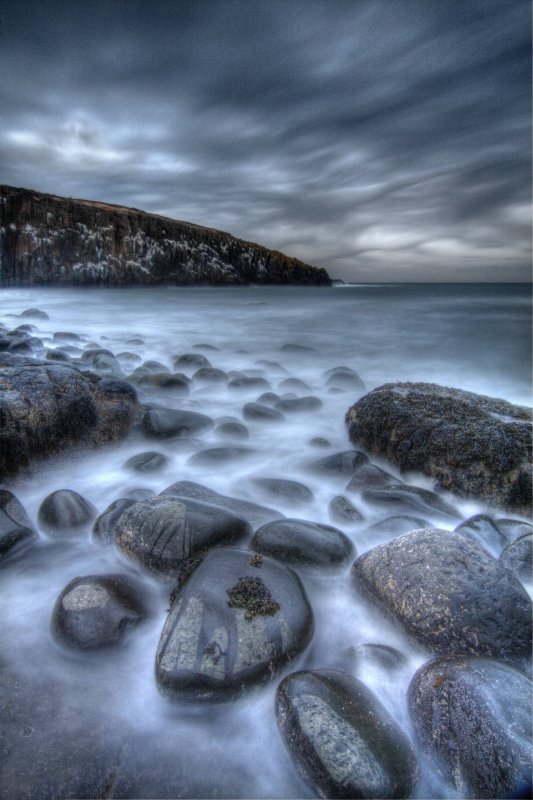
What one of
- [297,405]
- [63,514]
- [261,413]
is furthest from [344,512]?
[297,405]

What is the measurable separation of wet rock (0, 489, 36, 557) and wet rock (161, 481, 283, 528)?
0.93m

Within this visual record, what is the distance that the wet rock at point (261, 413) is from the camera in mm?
5305

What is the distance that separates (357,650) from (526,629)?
2.67ft

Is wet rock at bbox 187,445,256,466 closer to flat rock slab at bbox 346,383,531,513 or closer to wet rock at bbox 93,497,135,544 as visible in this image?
wet rock at bbox 93,497,135,544

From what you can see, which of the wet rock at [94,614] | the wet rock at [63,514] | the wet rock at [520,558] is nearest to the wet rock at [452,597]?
the wet rock at [520,558]

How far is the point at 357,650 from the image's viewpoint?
6.70 ft

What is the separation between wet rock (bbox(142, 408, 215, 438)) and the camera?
445 centimetres

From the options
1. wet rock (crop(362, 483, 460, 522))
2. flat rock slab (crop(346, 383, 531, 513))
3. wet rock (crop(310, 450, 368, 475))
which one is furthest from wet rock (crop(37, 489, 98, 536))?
flat rock slab (crop(346, 383, 531, 513))

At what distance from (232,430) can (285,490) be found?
1464 millimetres

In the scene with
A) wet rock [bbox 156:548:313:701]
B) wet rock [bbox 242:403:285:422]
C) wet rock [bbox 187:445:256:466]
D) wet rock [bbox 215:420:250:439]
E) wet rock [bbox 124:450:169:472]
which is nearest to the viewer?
wet rock [bbox 156:548:313:701]

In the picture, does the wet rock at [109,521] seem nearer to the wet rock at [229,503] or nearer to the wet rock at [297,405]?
the wet rock at [229,503]

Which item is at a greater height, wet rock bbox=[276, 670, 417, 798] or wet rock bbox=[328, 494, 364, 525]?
wet rock bbox=[328, 494, 364, 525]

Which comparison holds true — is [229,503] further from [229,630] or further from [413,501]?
[413,501]

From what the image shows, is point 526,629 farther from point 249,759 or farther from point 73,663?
point 73,663
